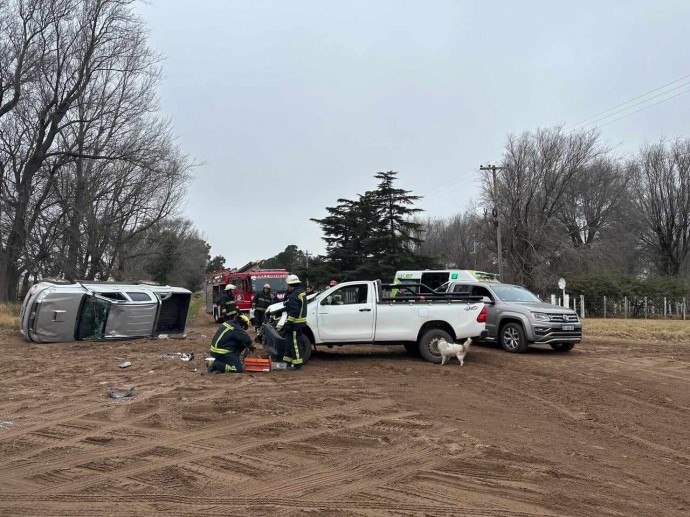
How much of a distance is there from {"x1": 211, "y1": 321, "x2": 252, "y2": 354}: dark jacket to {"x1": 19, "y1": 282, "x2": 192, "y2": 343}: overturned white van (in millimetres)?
8181

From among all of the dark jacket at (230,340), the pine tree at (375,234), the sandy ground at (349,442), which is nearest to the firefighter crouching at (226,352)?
the dark jacket at (230,340)

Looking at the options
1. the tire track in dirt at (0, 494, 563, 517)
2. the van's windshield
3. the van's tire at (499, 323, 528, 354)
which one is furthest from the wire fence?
the tire track in dirt at (0, 494, 563, 517)

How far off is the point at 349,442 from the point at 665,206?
54295 millimetres

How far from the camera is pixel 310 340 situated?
12.2 m

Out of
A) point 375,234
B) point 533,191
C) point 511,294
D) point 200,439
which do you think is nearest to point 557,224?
point 533,191

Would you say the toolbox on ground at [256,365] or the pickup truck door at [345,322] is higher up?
the pickup truck door at [345,322]

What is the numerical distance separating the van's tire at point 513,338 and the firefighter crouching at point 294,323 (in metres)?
5.67

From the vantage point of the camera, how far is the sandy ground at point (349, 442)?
4.48 metres

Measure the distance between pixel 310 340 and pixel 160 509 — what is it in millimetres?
7911

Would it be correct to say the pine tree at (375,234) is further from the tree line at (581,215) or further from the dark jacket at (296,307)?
the dark jacket at (296,307)

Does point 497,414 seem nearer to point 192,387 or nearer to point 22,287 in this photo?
point 192,387

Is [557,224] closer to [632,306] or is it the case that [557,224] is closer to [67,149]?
[632,306]

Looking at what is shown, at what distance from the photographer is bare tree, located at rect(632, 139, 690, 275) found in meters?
50.2

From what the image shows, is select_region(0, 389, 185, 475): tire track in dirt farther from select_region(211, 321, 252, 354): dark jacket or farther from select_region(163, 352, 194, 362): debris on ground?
select_region(163, 352, 194, 362): debris on ground
